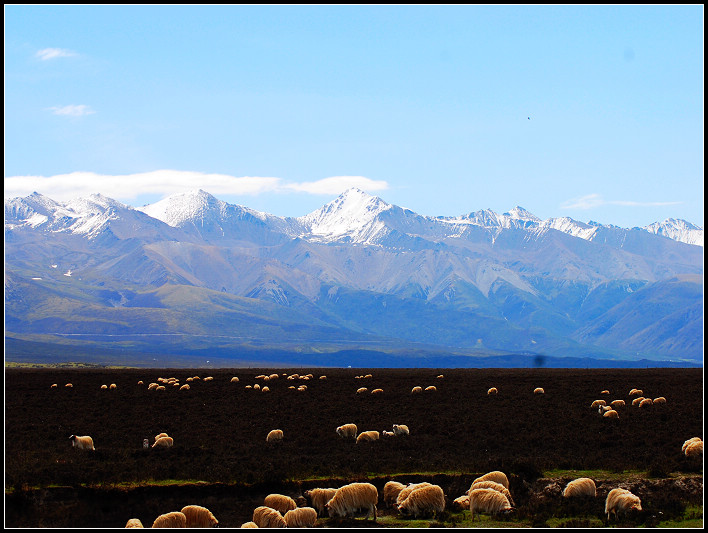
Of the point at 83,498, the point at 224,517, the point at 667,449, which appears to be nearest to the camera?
the point at 224,517

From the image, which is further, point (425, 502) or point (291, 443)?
point (291, 443)

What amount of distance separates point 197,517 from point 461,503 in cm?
595

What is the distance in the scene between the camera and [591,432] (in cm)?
2711

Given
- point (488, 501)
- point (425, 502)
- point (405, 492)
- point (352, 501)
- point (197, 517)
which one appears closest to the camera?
point (197, 517)

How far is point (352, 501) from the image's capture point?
17.5 metres

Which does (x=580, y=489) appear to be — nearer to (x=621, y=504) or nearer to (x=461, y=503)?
(x=621, y=504)

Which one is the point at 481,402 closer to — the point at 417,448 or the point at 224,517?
the point at 417,448

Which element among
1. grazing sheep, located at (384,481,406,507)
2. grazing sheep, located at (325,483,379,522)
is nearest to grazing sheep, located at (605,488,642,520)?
grazing sheep, located at (384,481,406,507)

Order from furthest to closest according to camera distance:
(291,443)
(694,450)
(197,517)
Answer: (291,443)
(694,450)
(197,517)

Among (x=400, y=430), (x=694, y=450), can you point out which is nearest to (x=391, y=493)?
(x=400, y=430)

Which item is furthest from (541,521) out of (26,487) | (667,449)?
(26,487)

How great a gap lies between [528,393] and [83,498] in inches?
1040

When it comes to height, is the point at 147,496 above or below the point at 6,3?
below

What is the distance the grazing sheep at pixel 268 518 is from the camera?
16172mm
